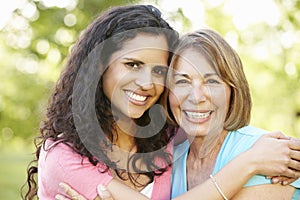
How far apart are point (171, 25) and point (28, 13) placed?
8153 mm

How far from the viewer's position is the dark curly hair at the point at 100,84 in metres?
2.77

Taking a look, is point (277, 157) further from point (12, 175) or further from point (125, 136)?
point (12, 175)

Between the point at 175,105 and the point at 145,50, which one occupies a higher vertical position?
the point at 145,50

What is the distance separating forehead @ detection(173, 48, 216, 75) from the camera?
8.85ft

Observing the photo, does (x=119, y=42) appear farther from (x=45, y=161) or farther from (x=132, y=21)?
(x=45, y=161)

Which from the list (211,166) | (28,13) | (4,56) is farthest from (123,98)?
(4,56)

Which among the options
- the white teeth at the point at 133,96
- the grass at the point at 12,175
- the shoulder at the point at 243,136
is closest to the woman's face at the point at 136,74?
the white teeth at the point at 133,96

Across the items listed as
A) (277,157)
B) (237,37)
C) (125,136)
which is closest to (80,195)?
(125,136)

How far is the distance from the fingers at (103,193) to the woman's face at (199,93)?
55 centimetres

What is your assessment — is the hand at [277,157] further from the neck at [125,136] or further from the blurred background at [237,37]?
the blurred background at [237,37]

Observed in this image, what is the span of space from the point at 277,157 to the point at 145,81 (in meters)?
0.76

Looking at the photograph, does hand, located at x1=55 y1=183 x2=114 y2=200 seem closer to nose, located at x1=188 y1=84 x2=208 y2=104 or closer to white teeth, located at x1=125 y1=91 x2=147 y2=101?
white teeth, located at x1=125 y1=91 x2=147 y2=101

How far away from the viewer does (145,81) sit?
276 centimetres

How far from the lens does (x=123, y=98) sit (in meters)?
2.79
